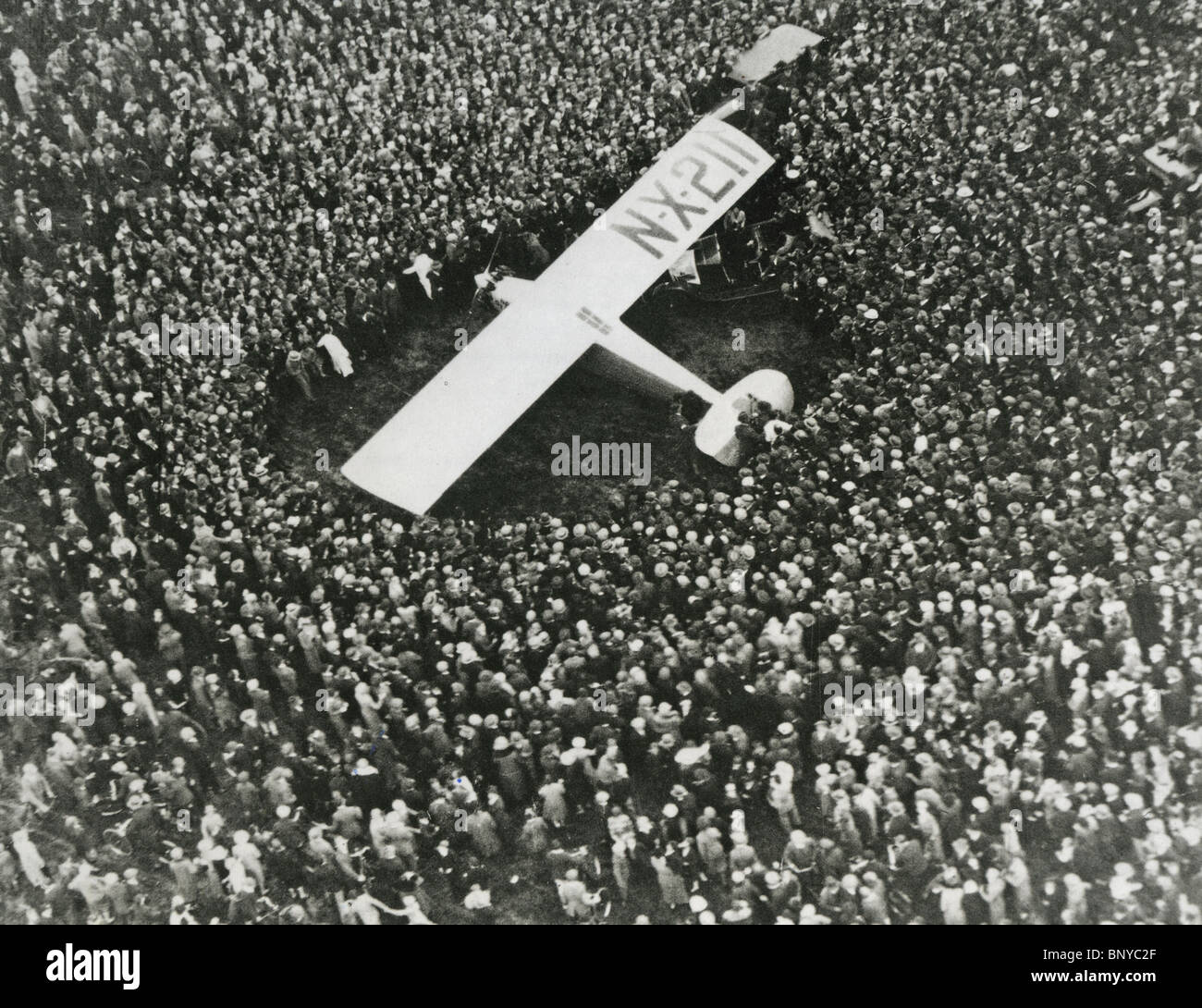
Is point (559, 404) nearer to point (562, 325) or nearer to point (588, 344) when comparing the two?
point (588, 344)

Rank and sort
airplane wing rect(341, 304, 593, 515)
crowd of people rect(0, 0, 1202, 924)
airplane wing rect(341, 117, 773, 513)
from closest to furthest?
crowd of people rect(0, 0, 1202, 924), airplane wing rect(341, 304, 593, 515), airplane wing rect(341, 117, 773, 513)

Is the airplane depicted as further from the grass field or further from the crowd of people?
the crowd of people

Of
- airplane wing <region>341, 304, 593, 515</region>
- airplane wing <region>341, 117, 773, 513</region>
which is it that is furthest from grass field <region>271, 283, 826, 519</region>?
airplane wing <region>341, 117, 773, 513</region>

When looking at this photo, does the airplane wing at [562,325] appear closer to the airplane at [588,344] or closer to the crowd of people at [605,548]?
the airplane at [588,344]

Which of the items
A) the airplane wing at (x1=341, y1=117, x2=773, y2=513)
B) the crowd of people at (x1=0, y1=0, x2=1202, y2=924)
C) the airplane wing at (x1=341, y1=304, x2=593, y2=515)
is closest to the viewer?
the crowd of people at (x1=0, y1=0, x2=1202, y2=924)

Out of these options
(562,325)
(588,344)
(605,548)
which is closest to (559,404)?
(588,344)
